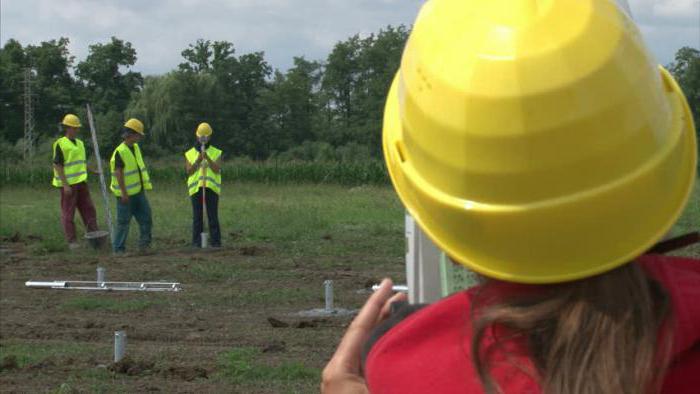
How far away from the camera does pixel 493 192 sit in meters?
1.36

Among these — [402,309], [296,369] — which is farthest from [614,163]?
[296,369]

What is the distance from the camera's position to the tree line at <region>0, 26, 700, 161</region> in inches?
2299

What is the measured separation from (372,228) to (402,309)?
18.4 metres

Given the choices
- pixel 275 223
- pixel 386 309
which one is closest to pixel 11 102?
pixel 275 223

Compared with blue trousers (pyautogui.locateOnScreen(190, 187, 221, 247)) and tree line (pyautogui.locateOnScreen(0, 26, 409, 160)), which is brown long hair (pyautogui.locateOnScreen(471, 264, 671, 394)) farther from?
tree line (pyautogui.locateOnScreen(0, 26, 409, 160))

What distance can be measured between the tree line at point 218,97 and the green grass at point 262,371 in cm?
4394

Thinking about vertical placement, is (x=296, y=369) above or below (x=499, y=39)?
below

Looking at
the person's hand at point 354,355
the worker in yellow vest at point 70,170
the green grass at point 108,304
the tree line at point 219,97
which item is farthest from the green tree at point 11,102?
the person's hand at point 354,355

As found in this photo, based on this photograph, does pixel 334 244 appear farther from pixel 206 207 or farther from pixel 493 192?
pixel 493 192

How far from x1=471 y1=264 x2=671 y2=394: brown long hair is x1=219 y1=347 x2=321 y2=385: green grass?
6.41m

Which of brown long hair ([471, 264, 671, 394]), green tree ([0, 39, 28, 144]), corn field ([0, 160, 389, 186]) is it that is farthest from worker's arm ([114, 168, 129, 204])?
green tree ([0, 39, 28, 144])

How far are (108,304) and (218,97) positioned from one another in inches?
2060

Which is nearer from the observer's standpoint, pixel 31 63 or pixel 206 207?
pixel 206 207

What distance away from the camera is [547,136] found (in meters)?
1.32
